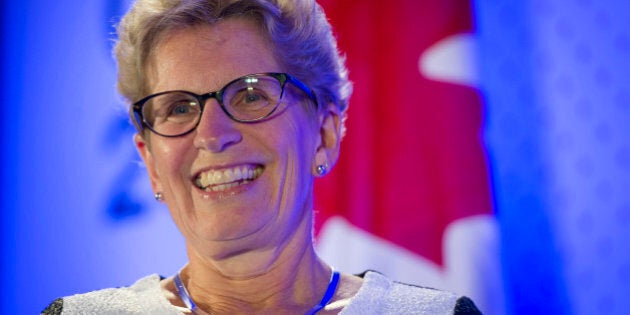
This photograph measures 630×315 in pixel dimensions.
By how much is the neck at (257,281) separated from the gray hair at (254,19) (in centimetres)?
45

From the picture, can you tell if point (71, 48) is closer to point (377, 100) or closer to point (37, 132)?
point (37, 132)

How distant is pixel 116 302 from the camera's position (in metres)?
1.65

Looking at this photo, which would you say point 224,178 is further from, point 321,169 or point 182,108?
point 321,169

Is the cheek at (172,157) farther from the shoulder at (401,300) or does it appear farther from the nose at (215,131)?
the shoulder at (401,300)

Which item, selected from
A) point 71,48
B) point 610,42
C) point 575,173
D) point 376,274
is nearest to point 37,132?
point 71,48

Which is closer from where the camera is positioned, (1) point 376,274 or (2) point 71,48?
(1) point 376,274

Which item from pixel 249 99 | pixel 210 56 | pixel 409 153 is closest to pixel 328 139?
pixel 249 99

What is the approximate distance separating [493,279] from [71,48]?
6.75ft

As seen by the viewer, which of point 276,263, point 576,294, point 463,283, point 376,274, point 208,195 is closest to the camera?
point 208,195

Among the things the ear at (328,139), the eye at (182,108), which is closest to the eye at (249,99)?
the eye at (182,108)

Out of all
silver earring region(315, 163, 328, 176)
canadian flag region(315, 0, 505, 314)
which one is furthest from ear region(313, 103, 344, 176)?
canadian flag region(315, 0, 505, 314)

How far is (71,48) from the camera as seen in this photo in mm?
2705

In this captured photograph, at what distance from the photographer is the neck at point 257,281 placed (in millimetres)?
1642

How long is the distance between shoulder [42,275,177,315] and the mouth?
0.34 meters
